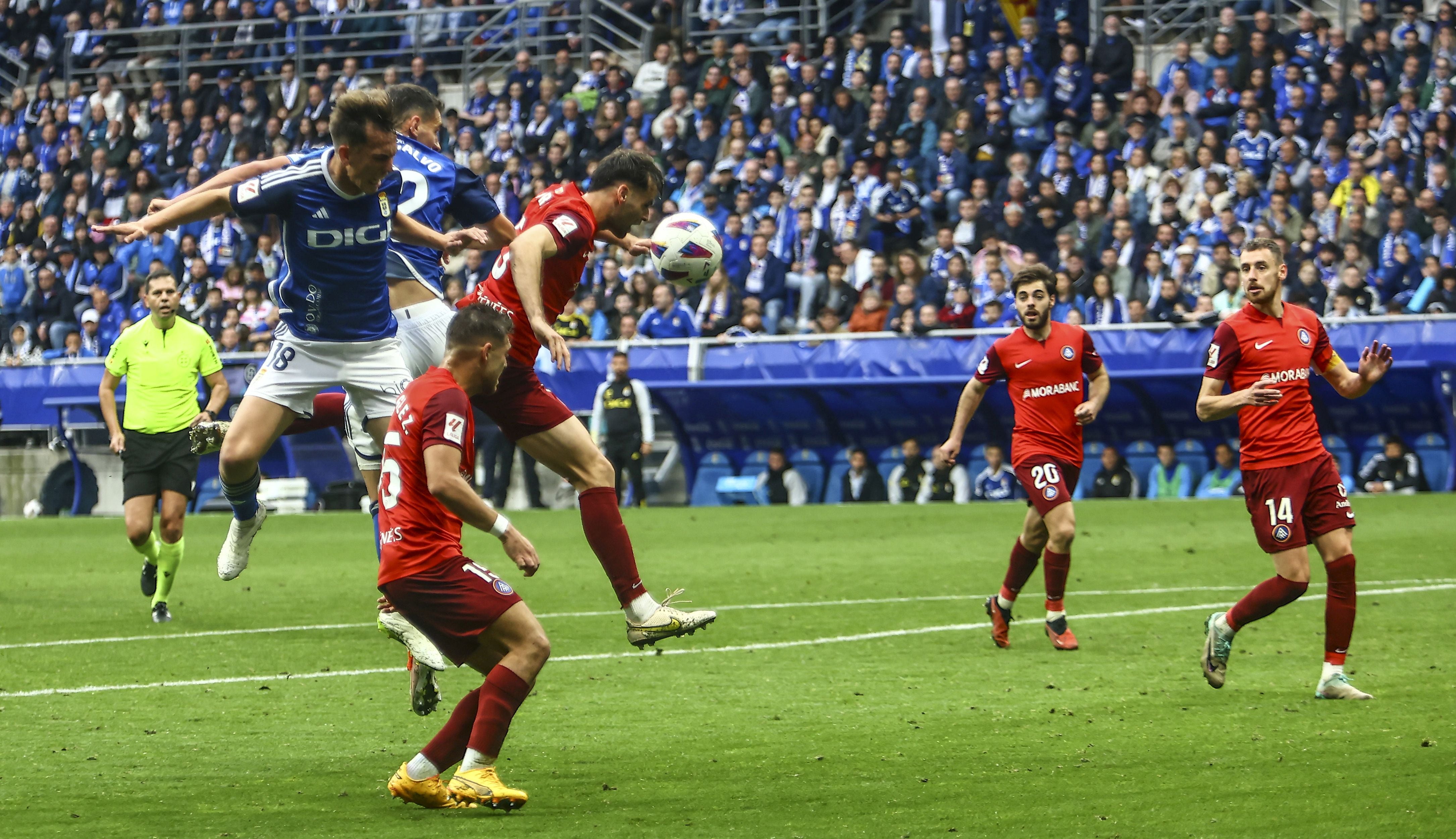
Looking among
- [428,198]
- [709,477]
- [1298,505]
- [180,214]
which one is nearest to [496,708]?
[180,214]

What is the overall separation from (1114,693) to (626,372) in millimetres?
13275

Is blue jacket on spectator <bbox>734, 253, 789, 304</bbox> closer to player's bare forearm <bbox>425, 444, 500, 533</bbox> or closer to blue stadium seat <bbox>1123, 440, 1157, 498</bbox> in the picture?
blue stadium seat <bbox>1123, 440, 1157, 498</bbox>

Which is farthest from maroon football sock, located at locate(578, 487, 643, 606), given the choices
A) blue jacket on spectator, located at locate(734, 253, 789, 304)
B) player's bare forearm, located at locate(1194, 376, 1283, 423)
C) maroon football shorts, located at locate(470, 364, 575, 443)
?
blue jacket on spectator, located at locate(734, 253, 789, 304)

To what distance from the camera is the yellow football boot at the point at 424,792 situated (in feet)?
18.5

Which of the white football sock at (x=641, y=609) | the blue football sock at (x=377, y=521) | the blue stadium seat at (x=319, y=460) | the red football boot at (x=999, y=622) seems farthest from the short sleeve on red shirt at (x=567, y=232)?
the blue stadium seat at (x=319, y=460)

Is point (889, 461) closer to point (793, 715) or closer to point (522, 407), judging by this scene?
point (793, 715)

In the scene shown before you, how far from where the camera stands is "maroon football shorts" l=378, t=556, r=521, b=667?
5.66 m

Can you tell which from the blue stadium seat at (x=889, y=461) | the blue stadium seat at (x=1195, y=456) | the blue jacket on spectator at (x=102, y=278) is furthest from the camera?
the blue jacket on spectator at (x=102, y=278)

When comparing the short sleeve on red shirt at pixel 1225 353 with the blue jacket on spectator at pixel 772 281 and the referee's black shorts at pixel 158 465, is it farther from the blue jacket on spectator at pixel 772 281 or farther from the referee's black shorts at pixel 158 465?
the blue jacket on spectator at pixel 772 281

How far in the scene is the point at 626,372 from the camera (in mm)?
20656

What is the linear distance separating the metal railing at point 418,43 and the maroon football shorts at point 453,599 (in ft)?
79.4

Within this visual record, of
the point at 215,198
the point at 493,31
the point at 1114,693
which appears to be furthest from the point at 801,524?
the point at 493,31

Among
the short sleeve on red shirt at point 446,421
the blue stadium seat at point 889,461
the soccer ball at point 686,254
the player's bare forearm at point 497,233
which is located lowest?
the blue stadium seat at point 889,461

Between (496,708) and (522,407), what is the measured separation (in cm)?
211
